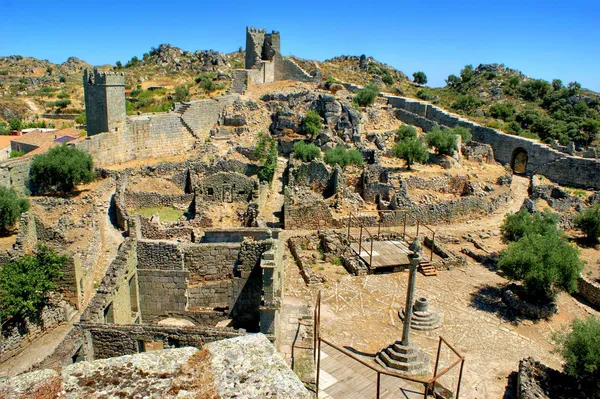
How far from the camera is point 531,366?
1093 cm

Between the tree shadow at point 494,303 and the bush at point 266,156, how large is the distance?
13.0m

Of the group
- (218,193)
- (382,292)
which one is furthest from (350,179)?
(382,292)

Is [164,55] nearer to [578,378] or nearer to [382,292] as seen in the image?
[382,292]

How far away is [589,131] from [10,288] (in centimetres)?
5131

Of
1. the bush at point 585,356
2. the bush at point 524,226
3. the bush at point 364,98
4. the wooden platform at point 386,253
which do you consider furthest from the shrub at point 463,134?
the bush at point 585,356

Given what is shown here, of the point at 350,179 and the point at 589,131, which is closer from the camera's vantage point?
the point at 350,179

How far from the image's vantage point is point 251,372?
286 cm

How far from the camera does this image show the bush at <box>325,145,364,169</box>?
87.1 ft

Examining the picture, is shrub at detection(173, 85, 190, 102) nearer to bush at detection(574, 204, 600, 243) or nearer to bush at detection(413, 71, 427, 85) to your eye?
bush at detection(574, 204, 600, 243)

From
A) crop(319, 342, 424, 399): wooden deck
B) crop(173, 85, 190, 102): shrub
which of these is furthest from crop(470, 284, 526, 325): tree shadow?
crop(173, 85, 190, 102): shrub

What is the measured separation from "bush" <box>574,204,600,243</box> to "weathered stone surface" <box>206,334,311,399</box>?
22719mm

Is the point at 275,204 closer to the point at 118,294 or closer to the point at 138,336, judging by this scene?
the point at 118,294

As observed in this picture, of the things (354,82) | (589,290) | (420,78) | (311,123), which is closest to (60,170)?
(311,123)

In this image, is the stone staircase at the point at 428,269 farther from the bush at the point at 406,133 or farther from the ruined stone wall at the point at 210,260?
the bush at the point at 406,133
